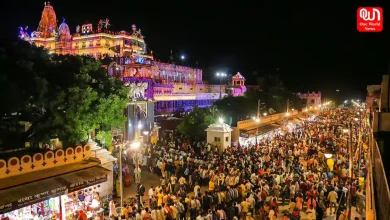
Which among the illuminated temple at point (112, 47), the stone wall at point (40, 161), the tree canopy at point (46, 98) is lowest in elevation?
the stone wall at point (40, 161)

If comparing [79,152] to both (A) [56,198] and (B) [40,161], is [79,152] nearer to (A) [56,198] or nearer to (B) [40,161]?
(B) [40,161]

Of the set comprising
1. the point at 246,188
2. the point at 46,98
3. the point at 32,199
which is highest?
the point at 46,98

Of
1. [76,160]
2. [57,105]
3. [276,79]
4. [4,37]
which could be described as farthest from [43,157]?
[276,79]

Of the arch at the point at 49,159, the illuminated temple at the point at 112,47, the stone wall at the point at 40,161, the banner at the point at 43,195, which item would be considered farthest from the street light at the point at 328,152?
the illuminated temple at the point at 112,47

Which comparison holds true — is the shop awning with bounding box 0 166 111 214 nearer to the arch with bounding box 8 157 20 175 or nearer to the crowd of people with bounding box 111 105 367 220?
the arch with bounding box 8 157 20 175

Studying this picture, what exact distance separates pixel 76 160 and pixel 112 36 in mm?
59145

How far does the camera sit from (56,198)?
11555 millimetres

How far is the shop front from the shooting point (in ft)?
32.3

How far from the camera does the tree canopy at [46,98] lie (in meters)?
12.4

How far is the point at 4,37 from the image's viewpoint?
13.4 meters

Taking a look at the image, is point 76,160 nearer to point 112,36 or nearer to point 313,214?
point 313,214

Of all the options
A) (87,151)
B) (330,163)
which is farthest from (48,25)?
(330,163)

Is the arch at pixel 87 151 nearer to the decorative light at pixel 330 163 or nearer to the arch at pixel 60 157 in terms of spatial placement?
the arch at pixel 60 157

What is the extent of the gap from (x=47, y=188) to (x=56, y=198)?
111 cm
